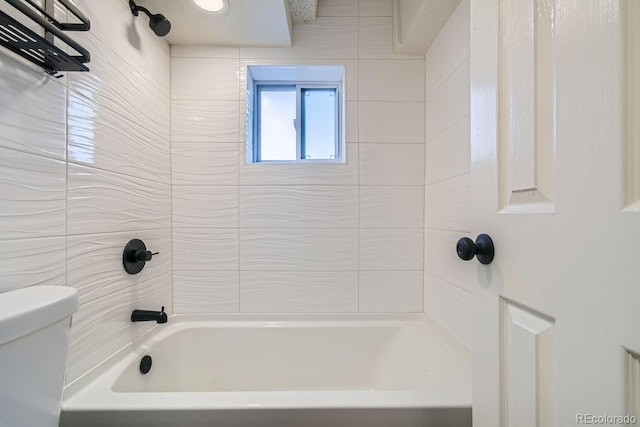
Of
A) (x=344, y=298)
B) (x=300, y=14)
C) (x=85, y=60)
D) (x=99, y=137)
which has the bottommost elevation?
(x=344, y=298)

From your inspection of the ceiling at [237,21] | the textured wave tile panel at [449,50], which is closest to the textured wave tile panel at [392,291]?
the textured wave tile panel at [449,50]

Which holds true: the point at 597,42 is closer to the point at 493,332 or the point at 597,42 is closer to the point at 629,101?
the point at 629,101

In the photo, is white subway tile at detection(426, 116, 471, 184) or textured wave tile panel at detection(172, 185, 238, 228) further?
textured wave tile panel at detection(172, 185, 238, 228)

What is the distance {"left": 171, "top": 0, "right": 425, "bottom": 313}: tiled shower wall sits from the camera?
4.72ft

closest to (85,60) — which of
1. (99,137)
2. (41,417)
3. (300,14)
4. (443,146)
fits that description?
(99,137)

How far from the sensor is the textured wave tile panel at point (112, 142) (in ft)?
2.81

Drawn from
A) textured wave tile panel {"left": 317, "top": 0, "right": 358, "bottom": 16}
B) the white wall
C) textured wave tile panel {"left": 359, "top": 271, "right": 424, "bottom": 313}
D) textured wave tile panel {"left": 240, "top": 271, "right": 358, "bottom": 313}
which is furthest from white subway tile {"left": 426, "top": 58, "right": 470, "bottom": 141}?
textured wave tile panel {"left": 240, "top": 271, "right": 358, "bottom": 313}

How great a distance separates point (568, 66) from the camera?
39cm

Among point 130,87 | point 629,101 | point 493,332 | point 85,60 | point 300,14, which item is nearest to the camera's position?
point 629,101

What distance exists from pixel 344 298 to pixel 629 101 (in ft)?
4.25

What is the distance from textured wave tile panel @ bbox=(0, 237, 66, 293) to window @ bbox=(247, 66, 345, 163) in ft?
3.36

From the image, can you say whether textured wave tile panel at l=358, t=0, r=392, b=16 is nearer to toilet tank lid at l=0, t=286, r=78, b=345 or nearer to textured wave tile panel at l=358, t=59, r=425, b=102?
textured wave tile panel at l=358, t=59, r=425, b=102

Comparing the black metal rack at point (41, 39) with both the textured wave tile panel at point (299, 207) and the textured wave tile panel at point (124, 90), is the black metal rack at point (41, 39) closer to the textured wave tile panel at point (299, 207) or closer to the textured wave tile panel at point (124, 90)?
the textured wave tile panel at point (124, 90)

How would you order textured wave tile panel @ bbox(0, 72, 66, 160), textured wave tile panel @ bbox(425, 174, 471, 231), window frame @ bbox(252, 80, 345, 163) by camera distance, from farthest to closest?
window frame @ bbox(252, 80, 345, 163) → textured wave tile panel @ bbox(425, 174, 471, 231) → textured wave tile panel @ bbox(0, 72, 66, 160)
